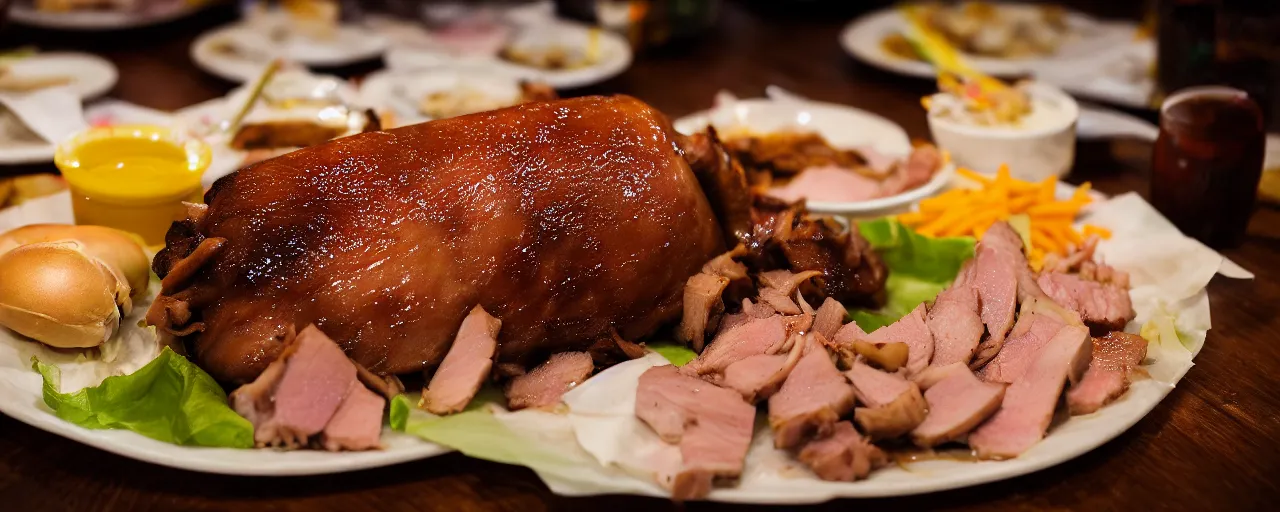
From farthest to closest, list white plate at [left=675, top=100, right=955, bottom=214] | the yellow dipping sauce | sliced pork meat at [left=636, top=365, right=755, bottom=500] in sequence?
white plate at [left=675, top=100, right=955, bottom=214] < the yellow dipping sauce < sliced pork meat at [left=636, top=365, right=755, bottom=500]

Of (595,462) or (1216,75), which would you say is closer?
(595,462)

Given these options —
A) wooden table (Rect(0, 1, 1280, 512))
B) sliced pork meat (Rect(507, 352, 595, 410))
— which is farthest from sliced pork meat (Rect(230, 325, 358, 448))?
sliced pork meat (Rect(507, 352, 595, 410))

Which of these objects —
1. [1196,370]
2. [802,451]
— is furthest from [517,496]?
[1196,370]

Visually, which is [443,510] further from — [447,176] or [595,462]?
[447,176]

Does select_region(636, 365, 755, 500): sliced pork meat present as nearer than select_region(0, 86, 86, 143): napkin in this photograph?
Yes

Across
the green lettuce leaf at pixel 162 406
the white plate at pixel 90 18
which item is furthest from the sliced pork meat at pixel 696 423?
the white plate at pixel 90 18

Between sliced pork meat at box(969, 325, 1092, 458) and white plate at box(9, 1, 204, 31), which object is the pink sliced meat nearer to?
sliced pork meat at box(969, 325, 1092, 458)

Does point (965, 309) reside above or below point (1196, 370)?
above

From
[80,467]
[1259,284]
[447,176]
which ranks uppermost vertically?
[447,176]
